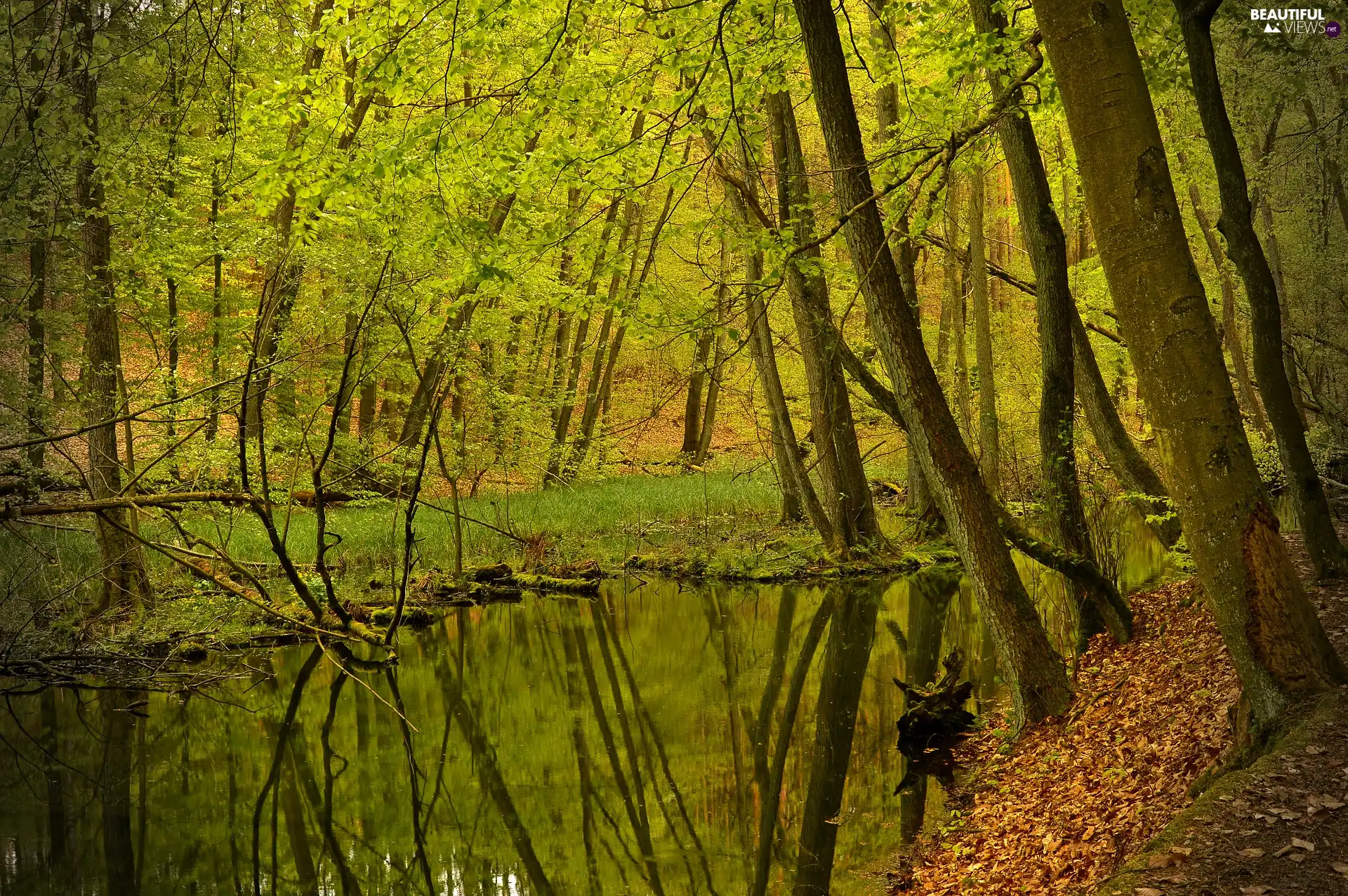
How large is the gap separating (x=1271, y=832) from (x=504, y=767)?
18.0ft

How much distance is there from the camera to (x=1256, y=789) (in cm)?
365

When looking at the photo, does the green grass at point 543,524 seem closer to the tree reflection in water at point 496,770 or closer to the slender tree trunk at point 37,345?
the slender tree trunk at point 37,345

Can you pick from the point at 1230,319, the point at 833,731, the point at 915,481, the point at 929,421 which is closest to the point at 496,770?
the point at 833,731

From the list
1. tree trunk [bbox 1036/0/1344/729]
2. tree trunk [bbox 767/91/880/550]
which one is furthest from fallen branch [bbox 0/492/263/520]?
tree trunk [bbox 1036/0/1344/729]

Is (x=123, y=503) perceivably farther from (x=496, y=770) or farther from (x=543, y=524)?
(x=543, y=524)

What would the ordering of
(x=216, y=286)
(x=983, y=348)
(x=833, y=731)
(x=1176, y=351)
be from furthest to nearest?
(x=216, y=286), (x=983, y=348), (x=833, y=731), (x=1176, y=351)

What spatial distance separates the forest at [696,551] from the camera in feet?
13.3

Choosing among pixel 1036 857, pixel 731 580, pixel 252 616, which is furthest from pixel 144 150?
pixel 1036 857

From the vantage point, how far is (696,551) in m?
15.3

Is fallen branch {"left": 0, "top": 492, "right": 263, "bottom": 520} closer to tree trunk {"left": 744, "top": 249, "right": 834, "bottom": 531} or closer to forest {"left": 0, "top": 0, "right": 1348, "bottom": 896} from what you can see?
forest {"left": 0, "top": 0, "right": 1348, "bottom": 896}

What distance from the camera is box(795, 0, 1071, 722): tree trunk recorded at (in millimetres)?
6234
